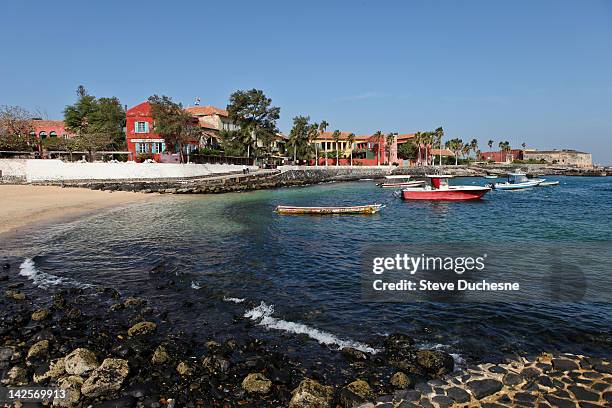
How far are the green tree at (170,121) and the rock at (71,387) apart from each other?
6419cm

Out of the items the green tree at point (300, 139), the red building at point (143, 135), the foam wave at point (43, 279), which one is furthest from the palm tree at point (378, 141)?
the foam wave at point (43, 279)

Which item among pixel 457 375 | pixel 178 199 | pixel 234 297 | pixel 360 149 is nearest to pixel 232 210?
pixel 178 199

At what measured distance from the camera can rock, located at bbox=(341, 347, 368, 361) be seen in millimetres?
9672

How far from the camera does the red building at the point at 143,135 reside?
73.9 m

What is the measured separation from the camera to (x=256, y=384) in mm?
8336

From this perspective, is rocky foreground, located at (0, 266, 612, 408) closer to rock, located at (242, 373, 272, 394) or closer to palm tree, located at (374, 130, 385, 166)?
rock, located at (242, 373, 272, 394)

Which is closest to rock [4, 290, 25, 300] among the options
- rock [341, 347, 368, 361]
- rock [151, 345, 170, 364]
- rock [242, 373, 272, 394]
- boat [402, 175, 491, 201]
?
rock [151, 345, 170, 364]

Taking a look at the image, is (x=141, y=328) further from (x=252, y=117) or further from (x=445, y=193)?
(x=252, y=117)

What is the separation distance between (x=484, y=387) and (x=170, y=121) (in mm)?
68729

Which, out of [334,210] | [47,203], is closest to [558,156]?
[334,210]

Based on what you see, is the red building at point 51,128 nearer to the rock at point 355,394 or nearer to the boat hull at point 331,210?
the boat hull at point 331,210

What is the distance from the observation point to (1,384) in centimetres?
839

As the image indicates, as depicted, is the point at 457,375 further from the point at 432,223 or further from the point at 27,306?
the point at 432,223

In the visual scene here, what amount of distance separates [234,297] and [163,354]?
489 cm
